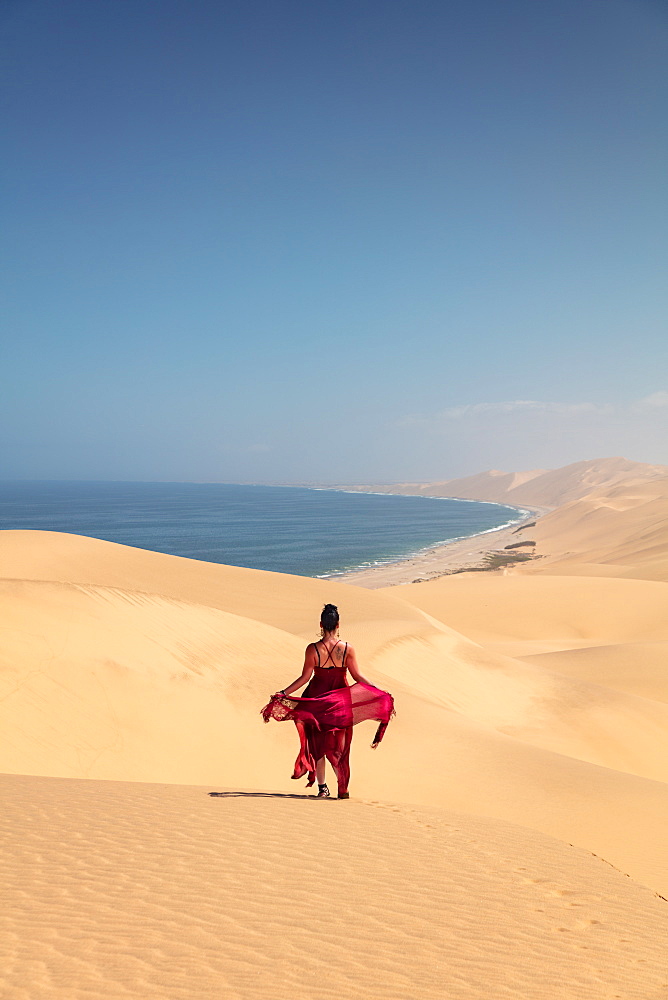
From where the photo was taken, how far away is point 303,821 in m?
5.66

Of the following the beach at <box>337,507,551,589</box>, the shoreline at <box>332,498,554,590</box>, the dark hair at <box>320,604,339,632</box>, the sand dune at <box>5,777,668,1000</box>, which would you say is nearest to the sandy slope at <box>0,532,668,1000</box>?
the sand dune at <box>5,777,668,1000</box>

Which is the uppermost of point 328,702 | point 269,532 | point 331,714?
point 328,702

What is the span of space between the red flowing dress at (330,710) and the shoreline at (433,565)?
33.1m

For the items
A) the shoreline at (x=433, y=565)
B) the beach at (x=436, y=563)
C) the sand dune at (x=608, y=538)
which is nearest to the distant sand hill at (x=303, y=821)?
the shoreline at (x=433, y=565)

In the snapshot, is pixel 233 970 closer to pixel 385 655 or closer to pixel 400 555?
pixel 385 655

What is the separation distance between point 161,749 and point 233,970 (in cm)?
625

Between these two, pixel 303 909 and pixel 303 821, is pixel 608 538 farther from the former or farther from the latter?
pixel 303 909

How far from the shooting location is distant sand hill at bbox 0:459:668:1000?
10.4ft

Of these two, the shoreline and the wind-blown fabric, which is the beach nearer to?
the shoreline

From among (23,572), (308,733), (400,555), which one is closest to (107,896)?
(308,733)

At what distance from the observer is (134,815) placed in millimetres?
5605

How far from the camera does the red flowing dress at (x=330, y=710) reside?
6.15m

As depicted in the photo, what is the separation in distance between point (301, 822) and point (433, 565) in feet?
182

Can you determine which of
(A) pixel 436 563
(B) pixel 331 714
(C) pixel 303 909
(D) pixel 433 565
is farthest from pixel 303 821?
(A) pixel 436 563
